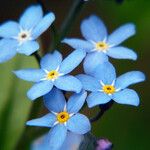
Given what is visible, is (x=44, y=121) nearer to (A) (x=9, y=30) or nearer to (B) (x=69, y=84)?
(B) (x=69, y=84)

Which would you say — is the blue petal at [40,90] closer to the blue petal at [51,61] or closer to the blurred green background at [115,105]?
the blue petal at [51,61]

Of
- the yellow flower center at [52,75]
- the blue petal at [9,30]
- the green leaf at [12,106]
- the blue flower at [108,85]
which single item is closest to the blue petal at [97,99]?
the blue flower at [108,85]

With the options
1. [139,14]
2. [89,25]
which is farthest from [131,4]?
[89,25]

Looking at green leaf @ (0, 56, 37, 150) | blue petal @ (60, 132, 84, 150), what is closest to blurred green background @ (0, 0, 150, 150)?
green leaf @ (0, 56, 37, 150)

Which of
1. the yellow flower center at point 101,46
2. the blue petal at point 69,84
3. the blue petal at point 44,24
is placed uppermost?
the blue petal at point 44,24

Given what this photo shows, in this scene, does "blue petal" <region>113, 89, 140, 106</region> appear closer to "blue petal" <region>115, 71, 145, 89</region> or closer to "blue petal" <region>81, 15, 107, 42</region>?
"blue petal" <region>115, 71, 145, 89</region>

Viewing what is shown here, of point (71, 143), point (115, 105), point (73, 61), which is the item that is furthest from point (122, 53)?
point (115, 105)
